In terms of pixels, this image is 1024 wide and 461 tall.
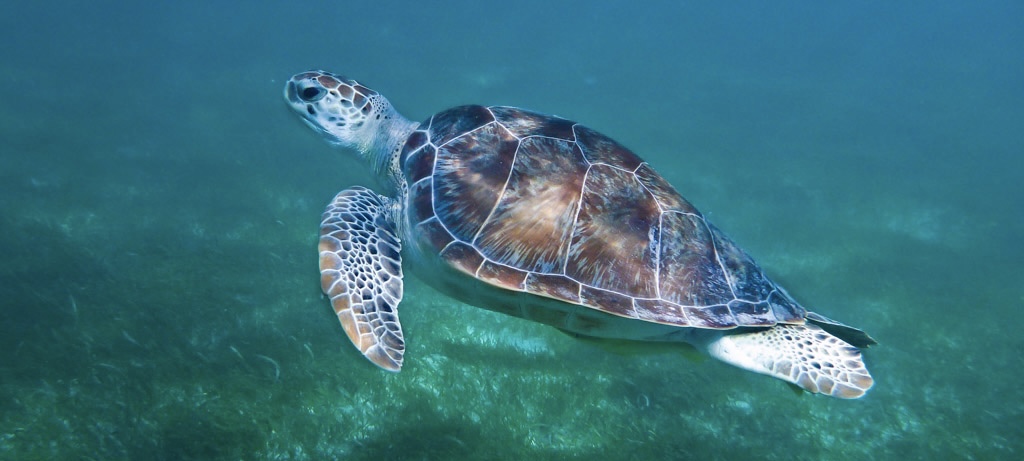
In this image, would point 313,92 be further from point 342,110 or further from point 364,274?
point 364,274

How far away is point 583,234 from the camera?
3.14 meters

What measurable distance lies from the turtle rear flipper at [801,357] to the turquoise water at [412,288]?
2.69ft

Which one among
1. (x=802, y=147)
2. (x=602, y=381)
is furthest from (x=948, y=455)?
(x=802, y=147)

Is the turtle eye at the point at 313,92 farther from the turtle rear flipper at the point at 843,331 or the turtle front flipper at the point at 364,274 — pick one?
the turtle rear flipper at the point at 843,331

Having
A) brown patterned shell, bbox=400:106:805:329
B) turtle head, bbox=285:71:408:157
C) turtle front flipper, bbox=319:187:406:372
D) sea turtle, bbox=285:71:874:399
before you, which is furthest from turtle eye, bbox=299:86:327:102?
brown patterned shell, bbox=400:106:805:329

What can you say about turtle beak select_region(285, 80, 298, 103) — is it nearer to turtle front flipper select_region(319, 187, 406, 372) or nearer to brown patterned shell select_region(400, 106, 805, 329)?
turtle front flipper select_region(319, 187, 406, 372)

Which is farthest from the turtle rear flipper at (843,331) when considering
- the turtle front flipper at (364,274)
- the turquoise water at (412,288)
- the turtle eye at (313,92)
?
the turtle eye at (313,92)

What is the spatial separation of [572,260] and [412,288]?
3784 millimetres

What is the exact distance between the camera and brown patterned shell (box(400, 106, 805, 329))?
3.03 meters

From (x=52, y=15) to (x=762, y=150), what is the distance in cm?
2737

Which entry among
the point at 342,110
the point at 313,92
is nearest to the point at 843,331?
the point at 342,110

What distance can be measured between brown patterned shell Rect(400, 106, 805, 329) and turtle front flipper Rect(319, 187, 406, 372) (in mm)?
367

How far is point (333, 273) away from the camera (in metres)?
3.30

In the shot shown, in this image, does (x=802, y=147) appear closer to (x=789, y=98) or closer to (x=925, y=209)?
(x=925, y=209)
